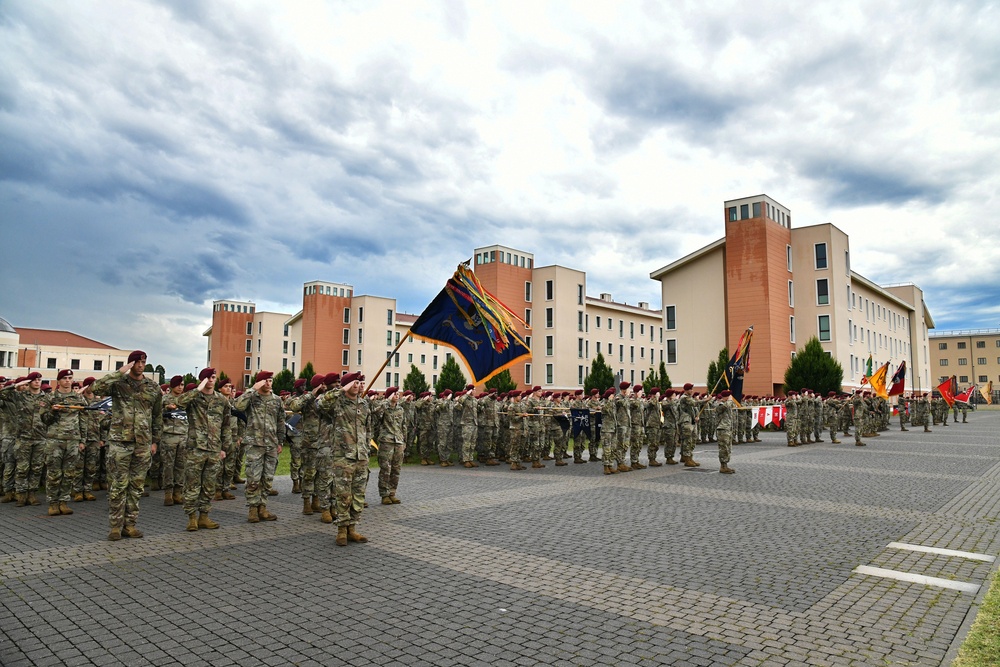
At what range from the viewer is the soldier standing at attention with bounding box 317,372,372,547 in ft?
26.6

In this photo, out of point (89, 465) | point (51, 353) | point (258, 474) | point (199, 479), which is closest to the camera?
point (199, 479)

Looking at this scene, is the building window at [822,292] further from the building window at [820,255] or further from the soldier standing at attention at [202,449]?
the soldier standing at attention at [202,449]

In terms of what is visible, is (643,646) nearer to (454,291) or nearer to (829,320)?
(454,291)

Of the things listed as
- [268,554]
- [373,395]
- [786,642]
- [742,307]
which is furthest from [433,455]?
[742,307]

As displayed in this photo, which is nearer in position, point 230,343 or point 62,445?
point 62,445

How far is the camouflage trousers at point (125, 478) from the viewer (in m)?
8.23

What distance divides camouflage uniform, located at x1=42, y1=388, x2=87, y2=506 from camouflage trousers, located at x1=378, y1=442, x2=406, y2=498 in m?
4.97

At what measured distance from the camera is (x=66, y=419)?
35.8 ft

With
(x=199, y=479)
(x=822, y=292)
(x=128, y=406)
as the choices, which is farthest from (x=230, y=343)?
(x=128, y=406)

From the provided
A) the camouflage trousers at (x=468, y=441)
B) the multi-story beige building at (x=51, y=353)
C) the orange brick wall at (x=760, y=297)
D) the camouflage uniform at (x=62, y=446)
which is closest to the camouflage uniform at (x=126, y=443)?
the camouflage uniform at (x=62, y=446)

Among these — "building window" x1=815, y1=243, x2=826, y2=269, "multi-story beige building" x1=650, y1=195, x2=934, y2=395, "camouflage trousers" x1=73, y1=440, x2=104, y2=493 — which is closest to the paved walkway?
"camouflage trousers" x1=73, y1=440, x2=104, y2=493

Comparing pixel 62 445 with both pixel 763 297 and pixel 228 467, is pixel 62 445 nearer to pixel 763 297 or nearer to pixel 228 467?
pixel 228 467

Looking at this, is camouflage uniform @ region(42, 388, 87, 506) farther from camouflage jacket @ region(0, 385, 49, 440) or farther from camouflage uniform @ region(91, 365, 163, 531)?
camouflage uniform @ region(91, 365, 163, 531)

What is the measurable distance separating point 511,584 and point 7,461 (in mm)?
10362
